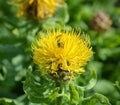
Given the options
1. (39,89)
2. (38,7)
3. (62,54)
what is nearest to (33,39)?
(38,7)

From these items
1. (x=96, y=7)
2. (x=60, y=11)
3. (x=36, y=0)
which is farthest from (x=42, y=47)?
(x=96, y=7)

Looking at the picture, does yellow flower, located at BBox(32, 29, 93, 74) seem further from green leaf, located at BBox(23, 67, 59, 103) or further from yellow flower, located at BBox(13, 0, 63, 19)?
yellow flower, located at BBox(13, 0, 63, 19)

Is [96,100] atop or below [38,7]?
below

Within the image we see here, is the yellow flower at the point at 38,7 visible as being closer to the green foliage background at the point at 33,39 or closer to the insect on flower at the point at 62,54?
the green foliage background at the point at 33,39

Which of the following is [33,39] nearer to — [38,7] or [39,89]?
[38,7]

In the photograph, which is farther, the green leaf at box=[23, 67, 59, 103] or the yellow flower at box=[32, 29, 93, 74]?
the green leaf at box=[23, 67, 59, 103]

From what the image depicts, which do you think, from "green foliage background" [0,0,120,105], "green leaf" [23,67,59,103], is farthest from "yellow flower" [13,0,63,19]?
"green leaf" [23,67,59,103]

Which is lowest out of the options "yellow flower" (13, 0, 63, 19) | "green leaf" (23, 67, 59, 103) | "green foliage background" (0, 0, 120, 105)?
"green foliage background" (0, 0, 120, 105)
